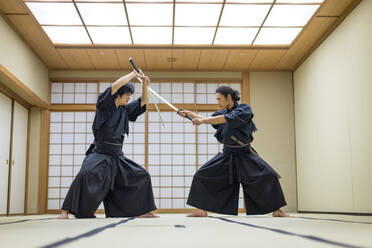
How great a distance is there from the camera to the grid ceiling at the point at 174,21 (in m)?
5.14

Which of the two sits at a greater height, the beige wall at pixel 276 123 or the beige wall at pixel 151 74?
the beige wall at pixel 151 74

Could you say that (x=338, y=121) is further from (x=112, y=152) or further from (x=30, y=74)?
(x=30, y=74)

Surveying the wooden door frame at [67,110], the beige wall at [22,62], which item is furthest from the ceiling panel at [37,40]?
the wooden door frame at [67,110]

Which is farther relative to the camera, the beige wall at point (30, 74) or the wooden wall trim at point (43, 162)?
the wooden wall trim at point (43, 162)

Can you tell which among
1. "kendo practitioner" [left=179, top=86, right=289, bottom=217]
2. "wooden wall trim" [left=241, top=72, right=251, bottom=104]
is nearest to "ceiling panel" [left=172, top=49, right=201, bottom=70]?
"wooden wall trim" [left=241, top=72, right=251, bottom=104]

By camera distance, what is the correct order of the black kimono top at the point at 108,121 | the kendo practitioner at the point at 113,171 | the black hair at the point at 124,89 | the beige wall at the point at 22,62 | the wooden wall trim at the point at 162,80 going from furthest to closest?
1. the wooden wall trim at the point at 162,80
2. the beige wall at the point at 22,62
3. the black hair at the point at 124,89
4. the black kimono top at the point at 108,121
5. the kendo practitioner at the point at 113,171

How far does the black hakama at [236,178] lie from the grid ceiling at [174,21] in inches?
66.7

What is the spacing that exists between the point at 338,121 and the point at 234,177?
6.40ft

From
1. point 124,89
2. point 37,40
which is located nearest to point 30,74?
point 37,40

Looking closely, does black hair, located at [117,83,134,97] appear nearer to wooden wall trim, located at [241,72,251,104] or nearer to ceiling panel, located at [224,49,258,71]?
ceiling panel, located at [224,49,258,71]

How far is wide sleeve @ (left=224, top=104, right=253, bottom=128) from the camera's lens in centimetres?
396

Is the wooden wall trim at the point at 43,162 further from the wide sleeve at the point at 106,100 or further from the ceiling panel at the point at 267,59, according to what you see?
the wide sleeve at the point at 106,100

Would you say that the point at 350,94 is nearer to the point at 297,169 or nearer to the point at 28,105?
the point at 297,169

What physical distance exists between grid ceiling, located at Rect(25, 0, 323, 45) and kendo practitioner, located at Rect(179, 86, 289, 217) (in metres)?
1.55
